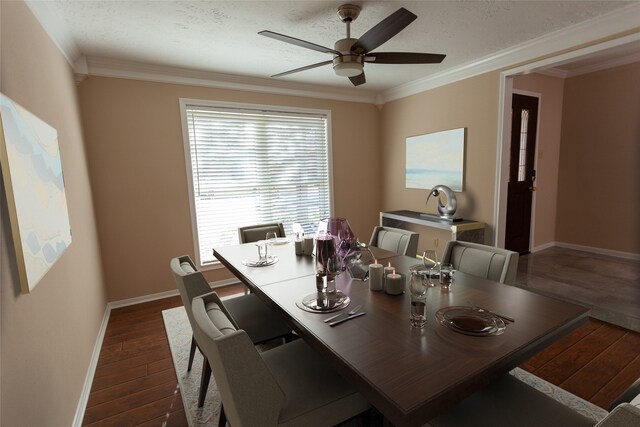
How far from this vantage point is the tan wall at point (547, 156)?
4.53 m

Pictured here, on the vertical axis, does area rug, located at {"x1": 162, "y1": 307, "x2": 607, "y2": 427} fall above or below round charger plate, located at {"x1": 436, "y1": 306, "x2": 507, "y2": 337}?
below

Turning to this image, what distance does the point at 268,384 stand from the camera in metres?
1.11

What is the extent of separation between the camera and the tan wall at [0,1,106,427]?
119cm

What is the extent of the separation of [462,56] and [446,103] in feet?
2.21

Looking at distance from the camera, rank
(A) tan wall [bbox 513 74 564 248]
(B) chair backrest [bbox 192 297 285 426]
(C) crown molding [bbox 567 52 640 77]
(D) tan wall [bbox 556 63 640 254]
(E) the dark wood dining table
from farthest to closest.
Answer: (A) tan wall [bbox 513 74 564 248] → (D) tan wall [bbox 556 63 640 254] → (C) crown molding [bbox 567 52 640 77] → (B) chair backrest [bbox 192 297 285 426] → (E) the dark wood dining table

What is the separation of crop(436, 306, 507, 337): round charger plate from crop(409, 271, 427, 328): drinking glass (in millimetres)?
84

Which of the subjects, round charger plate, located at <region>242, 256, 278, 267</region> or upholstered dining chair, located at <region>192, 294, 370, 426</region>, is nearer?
upholstered dining chair, located at <region>192, 294, 370, 426</region>

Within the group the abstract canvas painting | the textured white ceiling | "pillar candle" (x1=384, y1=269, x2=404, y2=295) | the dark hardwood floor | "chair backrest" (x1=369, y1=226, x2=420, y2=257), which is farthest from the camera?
"chair backrest" (x1=369, y1=226, x2=420, y2=257)

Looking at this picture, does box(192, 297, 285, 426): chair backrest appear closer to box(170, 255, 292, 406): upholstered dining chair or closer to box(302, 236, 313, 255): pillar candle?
box(170, 255, 292, 406): upholstered dining chair

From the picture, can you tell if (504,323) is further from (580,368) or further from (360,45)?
(360,45)

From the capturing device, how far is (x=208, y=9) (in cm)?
221

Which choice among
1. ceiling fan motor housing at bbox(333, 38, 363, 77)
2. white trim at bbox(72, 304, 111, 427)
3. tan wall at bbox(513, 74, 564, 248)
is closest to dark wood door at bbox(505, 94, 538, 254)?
tan wall at bbox(513, 74, 564, 248)

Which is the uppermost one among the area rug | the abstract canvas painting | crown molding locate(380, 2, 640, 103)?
crown molding locate(380, 2, 640, 103)

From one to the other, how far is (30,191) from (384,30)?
1908mm
